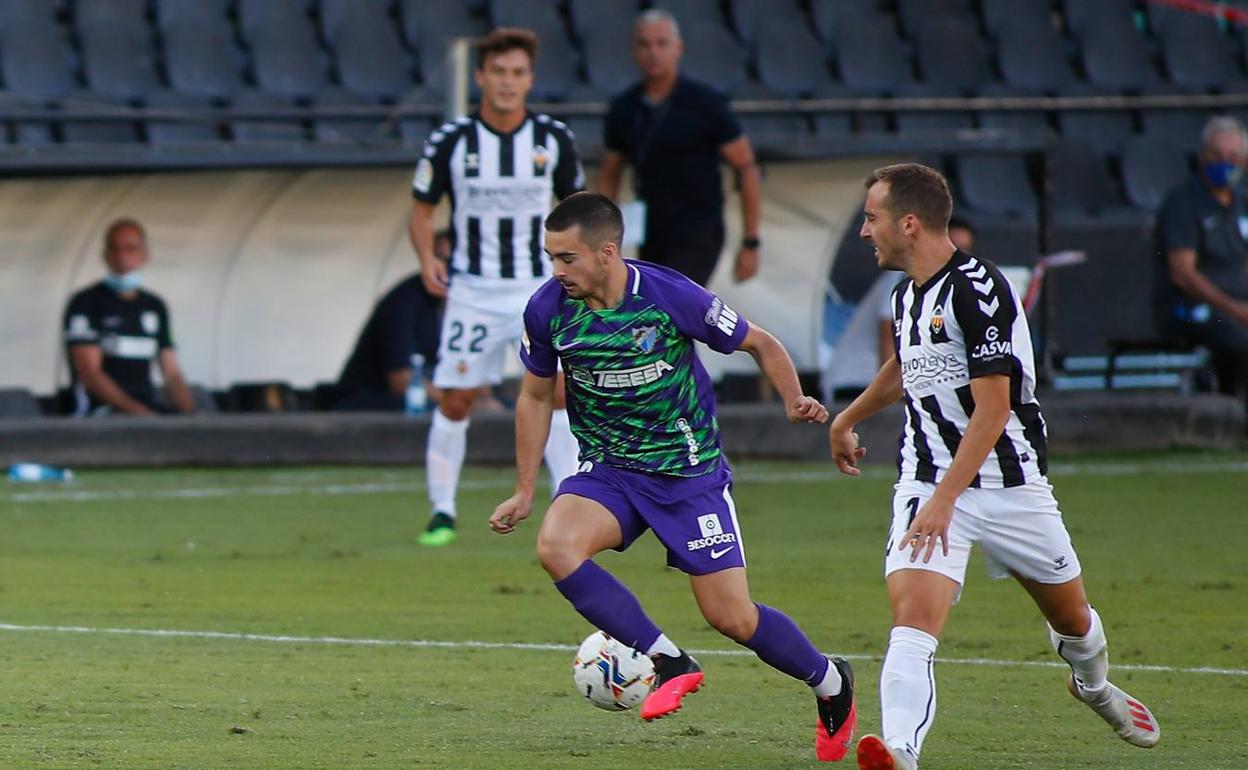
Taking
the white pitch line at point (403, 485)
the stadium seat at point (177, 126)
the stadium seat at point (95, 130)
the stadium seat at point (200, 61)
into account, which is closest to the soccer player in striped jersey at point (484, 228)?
the white pitch line at point (403, 485)

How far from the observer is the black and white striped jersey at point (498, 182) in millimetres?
10109

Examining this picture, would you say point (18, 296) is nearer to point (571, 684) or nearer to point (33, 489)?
point (33, 489)

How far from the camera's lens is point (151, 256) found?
14.4m

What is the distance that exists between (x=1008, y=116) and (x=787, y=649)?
44.1 feet

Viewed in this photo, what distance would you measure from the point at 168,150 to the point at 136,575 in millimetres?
4989

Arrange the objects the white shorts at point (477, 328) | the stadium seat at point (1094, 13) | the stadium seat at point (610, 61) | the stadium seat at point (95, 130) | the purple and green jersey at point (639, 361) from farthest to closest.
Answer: the stadium seat at point (1094, 13) → the stadium seat at point (610, 61) → the stadium seat at point (95, 130) → the white shorts at point (477, 328) → the purple and green jersey at point (639, 361)

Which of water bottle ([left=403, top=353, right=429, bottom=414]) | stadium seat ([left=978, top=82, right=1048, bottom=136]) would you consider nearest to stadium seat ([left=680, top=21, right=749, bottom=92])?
stadium seat ([left=978, top=82, right=1048, bottom=136])

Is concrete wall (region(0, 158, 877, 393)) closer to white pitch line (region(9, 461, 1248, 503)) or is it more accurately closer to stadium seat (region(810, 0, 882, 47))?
white pitch line (region(9, 461, 1248, 503))

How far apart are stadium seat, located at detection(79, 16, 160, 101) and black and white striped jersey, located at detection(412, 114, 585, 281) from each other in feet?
24.3

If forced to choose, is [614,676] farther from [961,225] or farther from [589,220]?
[961,225]

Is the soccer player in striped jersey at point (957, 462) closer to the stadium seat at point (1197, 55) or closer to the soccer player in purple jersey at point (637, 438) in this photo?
the soccer player in purple jersey at point (637, 438)

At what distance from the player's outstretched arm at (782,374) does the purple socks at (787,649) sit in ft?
1.85

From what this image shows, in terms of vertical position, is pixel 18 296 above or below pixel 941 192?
below

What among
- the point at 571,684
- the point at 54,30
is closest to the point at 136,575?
the point at 571,684
